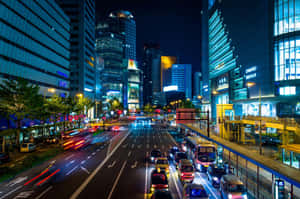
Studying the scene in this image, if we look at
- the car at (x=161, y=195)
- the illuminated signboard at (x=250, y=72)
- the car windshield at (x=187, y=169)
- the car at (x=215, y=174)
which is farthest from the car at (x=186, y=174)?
the illuminated signboard at (x=250, y=72)

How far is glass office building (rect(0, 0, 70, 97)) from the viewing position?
43531 millimetres

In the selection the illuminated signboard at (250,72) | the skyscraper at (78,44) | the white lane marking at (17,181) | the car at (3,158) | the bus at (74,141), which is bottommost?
the bus at (74,141)

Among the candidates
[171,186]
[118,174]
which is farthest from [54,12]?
[171,186]

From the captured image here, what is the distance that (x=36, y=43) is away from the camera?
55719mm

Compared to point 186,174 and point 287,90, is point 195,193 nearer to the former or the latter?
point 186,174

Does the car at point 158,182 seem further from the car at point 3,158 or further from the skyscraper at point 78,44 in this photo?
the skyscraper at point 78,44

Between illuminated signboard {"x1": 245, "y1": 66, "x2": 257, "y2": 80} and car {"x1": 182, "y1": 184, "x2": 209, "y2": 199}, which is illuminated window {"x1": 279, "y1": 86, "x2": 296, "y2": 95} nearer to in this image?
illuminated signboard {"x1": 245, "y1": 66, "x2": 257, "y2": 80}

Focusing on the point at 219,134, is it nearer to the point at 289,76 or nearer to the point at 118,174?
the point at 118,174

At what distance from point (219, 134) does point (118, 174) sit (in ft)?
44.9

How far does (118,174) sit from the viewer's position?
2225 centimetres

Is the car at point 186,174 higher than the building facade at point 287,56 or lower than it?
lower

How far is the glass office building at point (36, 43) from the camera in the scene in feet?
143

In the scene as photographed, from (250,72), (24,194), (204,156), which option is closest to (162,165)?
(204,156)

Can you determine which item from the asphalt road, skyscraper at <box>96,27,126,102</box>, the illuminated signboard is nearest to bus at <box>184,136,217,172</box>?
the asphalt road
